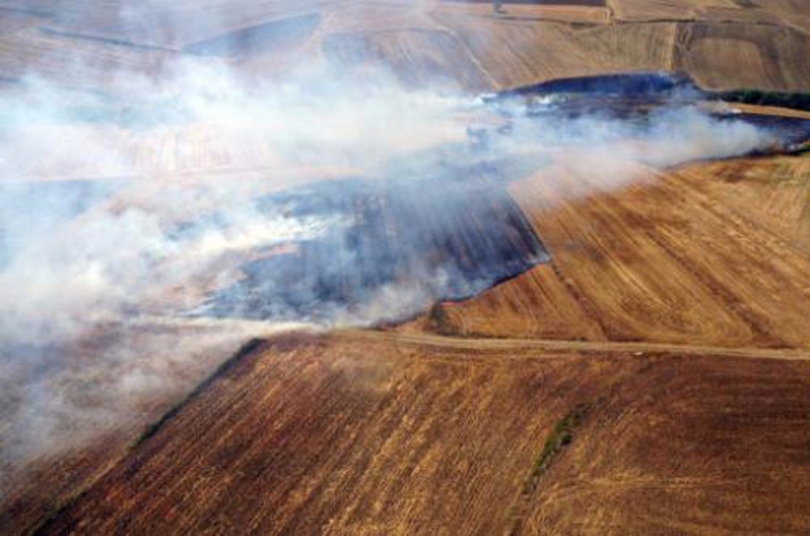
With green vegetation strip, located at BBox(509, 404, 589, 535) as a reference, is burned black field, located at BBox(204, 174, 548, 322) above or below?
above

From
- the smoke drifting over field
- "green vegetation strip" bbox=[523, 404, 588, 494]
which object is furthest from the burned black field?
"green vegetation strip" bbox=[523, 404, 588, 494]

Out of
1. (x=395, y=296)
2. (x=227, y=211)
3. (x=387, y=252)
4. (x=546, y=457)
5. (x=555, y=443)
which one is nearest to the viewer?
(x=546, y=457)

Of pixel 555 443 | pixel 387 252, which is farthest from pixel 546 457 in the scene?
pixel 387 252

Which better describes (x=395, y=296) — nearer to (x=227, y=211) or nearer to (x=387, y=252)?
(x=387, y=252)

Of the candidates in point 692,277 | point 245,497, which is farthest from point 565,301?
point 245,497

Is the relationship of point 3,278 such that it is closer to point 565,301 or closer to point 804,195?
point 565,301

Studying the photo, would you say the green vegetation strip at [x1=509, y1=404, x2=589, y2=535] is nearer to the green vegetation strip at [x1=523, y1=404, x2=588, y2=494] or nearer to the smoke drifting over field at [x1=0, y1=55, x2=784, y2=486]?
the green vegetation strip at [x1=523, y1=404, x2=588, y2=494]
